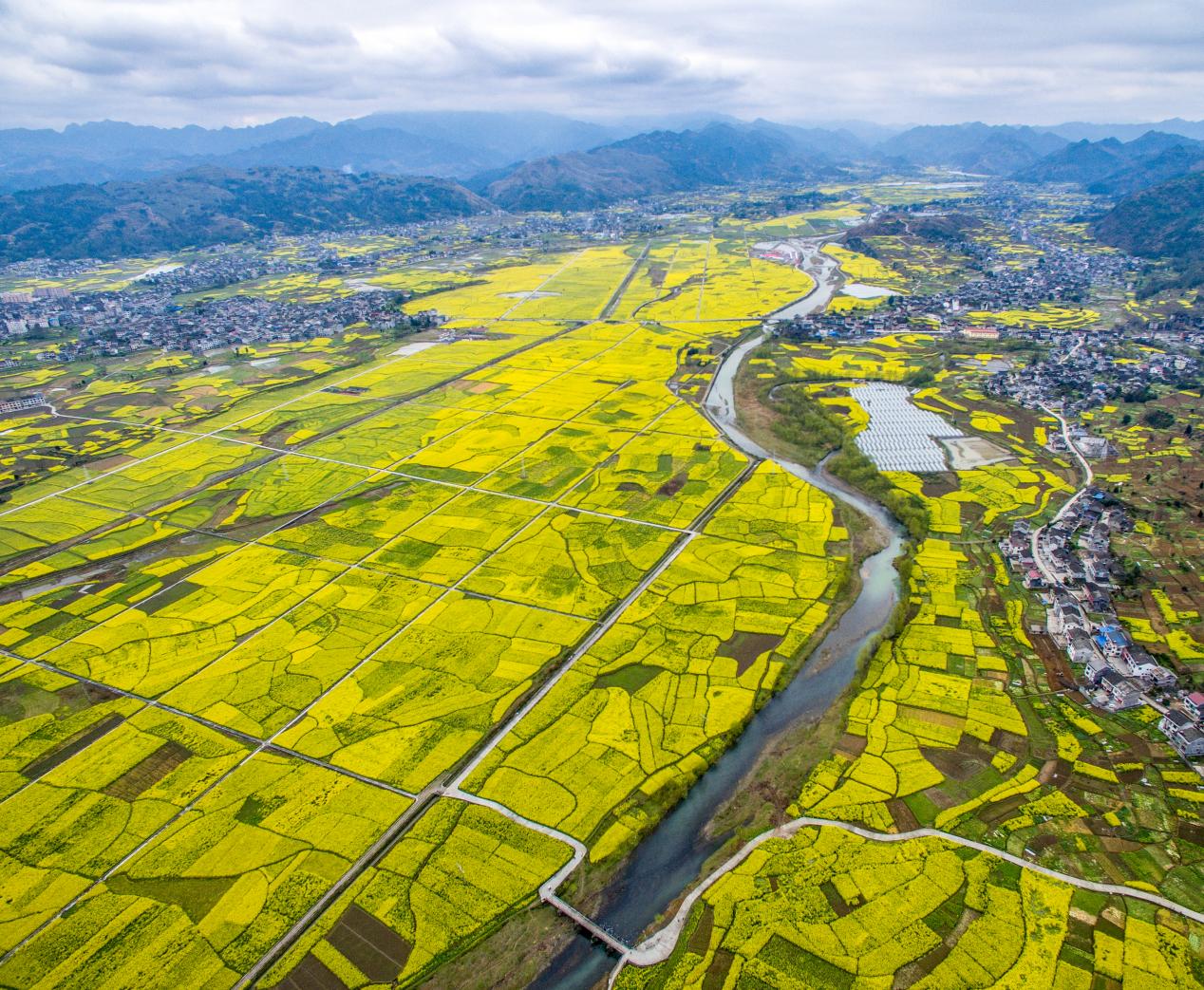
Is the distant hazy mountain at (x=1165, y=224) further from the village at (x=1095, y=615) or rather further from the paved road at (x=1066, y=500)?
the village at (x=1095, y=615)

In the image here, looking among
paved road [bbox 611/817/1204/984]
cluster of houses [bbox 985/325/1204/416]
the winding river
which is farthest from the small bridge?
cluster of houses [bbox 985/325/1204/416]

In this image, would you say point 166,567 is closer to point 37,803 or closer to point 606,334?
point 37,803

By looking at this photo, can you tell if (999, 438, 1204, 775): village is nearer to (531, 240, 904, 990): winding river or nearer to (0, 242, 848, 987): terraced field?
(531, 240, 904, 990): winding river


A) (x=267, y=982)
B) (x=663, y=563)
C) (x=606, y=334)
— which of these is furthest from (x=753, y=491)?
(x=606, y=334)

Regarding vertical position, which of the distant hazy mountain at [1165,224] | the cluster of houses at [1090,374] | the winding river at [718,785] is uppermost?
the distant hazy mountain at [1165,224]

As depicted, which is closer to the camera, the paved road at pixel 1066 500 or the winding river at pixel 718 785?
the winding river at pixel 718 785

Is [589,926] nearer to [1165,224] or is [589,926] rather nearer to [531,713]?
[531,713]

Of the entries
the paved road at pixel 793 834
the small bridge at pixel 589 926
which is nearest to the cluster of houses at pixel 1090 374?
the paved road at pixel 793 834
